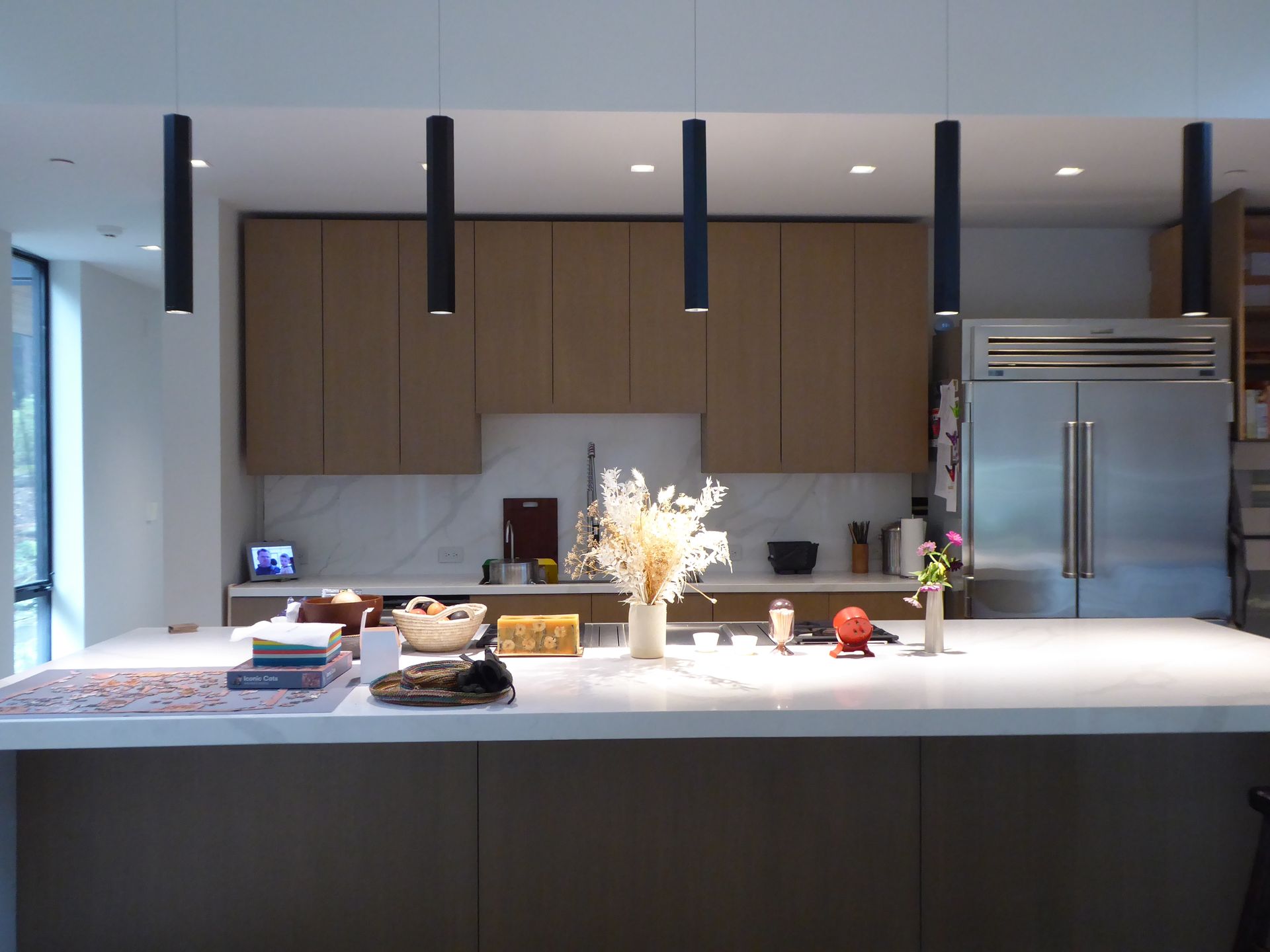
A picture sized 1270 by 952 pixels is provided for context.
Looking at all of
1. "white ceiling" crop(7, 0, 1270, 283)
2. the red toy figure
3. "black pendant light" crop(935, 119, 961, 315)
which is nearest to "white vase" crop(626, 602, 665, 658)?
the red toy figure

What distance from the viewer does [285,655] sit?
7.61 ft

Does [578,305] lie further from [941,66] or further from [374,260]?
[941,66]

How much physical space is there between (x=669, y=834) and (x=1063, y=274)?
3781 millimetres

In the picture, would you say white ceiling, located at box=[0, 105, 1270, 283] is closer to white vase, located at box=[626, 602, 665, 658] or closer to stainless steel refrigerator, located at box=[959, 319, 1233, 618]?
stainless steel refrigerator, located at box=[959, 319, 1233, 618]

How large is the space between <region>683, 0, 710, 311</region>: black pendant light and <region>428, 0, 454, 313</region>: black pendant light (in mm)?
568

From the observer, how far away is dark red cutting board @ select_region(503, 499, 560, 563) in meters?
4.96

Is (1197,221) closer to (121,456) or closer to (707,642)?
(707,642)

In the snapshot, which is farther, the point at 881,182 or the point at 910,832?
the point at 881,182

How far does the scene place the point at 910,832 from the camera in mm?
2420

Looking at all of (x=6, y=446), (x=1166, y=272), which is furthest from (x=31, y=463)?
(x=1166, y=272)

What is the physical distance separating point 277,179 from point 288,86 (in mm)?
857

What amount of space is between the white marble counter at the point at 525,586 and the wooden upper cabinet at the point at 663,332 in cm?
86

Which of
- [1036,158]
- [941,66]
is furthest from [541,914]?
[1036,158]

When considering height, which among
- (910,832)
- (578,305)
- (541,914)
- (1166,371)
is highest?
(578,305)
